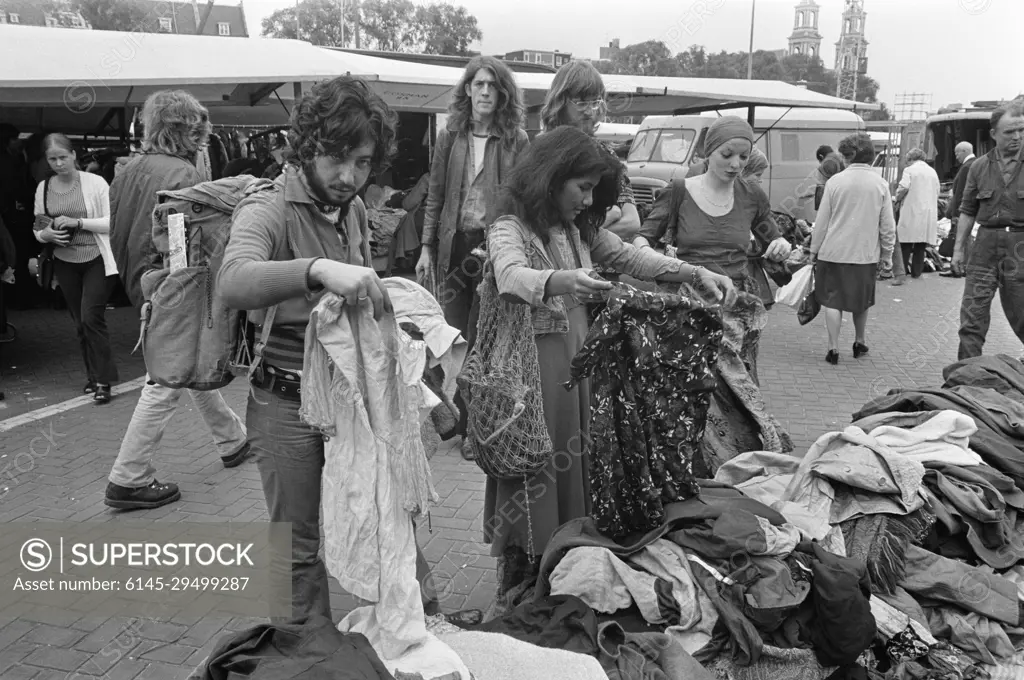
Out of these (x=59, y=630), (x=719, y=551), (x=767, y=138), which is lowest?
(x=59, y=630)

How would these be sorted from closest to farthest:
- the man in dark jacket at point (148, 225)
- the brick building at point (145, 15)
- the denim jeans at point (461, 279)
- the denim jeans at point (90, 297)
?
1. the man in dark jacket at point (148, 225)
2. the denim jeans at point (461, 279)
3. the denim jeans at point (90, 297)
4. the brick building at point (145, 15)

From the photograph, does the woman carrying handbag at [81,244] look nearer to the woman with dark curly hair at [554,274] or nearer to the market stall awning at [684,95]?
the woman with dark curly hair at [554,274]

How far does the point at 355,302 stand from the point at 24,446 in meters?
4.60

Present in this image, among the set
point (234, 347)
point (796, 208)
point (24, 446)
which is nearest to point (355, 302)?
point (234, 347)

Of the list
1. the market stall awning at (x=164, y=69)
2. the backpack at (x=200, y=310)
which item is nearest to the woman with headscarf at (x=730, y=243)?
the backpack at (x=200, y=310)

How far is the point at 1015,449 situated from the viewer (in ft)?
13.2

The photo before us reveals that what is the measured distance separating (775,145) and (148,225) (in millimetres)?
14908

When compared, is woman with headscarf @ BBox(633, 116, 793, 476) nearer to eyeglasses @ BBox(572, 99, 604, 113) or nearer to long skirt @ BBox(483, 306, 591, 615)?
eyeglasses @ BBox(572, 99, 604, 113)

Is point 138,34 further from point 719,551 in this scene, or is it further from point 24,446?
point 719,551

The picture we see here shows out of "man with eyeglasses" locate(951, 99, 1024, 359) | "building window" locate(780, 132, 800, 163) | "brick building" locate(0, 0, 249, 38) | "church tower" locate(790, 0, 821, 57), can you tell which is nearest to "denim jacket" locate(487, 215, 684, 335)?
"man with eyeglasses" locate(951, 99, 1024, 359)

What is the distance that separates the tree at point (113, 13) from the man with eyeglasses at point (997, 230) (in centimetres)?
2974

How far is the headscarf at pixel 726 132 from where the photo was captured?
15.0 ft

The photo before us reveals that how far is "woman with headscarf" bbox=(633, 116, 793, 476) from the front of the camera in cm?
443

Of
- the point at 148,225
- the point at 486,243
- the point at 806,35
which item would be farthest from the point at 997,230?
the point at 806,35
